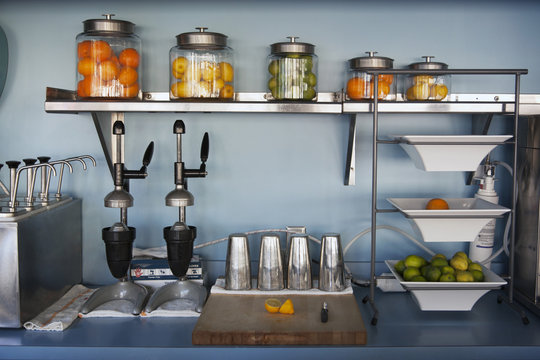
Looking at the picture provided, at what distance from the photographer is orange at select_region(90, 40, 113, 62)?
1.65 m

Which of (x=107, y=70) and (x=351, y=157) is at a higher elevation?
(x=107, y=70)

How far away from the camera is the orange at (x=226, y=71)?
170 cm

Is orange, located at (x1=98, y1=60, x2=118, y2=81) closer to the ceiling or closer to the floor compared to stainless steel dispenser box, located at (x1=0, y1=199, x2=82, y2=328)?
closer to the ceiling

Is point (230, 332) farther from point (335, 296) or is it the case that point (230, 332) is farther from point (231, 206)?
point (231, 206)

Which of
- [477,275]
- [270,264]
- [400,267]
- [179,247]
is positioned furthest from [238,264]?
[477,275]

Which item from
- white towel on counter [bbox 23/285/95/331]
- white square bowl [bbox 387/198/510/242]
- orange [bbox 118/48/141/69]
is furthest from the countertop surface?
orange [bbox 118/48/141/69]

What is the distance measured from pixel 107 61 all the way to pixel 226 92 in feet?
1.20

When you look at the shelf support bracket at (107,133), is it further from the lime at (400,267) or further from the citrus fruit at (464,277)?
the citrus fruit at (464,277)

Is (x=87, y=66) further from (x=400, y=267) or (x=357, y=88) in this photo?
(x=400, y=267)

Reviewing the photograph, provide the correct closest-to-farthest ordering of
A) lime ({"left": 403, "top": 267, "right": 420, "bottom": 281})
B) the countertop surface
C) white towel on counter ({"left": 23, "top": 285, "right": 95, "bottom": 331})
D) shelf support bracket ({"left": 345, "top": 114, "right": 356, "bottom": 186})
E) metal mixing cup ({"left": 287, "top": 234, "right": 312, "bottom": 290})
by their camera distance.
→ the countertop surface < white towel on counter ({"left": 23, "top": 285, "right": 95, "bottom": 331}) < lime ({"left": 403, "top": 267, "right": 420, "bottom": 281}) < metal mixing cup ({"left": 287, "top": 234, "right": 312, "bottom": 290}) < shelf support bracket ({"left": 345, "top": 114, "right": 356, "bottom": 186})

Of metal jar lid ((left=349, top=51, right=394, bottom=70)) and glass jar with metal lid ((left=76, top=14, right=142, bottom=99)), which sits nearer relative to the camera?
glass jar with metal lid ((left=76, top=14, right=142, bottom=99))

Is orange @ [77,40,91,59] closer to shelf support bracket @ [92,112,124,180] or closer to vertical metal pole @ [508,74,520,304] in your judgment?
shelf support bracket @ [92,112,124,180]

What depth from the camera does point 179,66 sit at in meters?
1.70

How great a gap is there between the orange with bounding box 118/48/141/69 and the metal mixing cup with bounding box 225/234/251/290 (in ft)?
2.01
